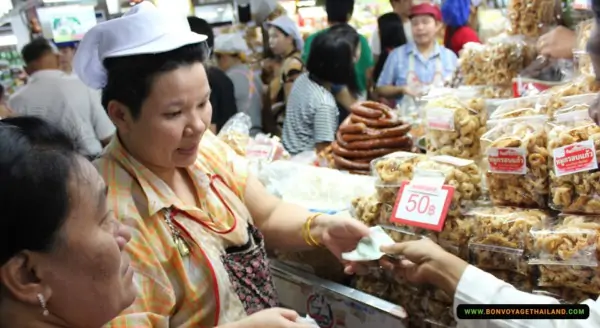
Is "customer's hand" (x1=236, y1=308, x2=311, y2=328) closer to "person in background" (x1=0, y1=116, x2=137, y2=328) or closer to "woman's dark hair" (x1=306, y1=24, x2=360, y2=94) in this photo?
"person in background" (x1=0, y1=116, x2=137, y2=328)

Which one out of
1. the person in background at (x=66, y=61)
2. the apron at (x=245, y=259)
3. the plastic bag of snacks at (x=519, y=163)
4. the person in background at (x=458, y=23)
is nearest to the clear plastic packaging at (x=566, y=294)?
the plastic bag of snacks at (x=519, y=163)

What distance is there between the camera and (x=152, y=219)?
1458 mm

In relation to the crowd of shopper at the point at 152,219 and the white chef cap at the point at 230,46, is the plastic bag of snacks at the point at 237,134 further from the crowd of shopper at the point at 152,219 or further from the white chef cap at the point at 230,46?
the white chef cap at the point at 230,46

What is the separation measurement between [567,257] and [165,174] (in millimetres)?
1039

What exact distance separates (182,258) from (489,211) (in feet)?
2.72

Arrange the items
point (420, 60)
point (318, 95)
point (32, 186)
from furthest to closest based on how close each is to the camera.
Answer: point (420, 60) → point (318, 95) → point (32, 186)

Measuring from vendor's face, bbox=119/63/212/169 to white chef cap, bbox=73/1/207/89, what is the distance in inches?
3.0

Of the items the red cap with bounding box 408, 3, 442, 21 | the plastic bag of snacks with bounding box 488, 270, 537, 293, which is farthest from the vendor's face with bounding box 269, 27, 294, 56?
the plastic bag of snacks with bounding box 488, 270, 537, 293

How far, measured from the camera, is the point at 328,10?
475 centimetres

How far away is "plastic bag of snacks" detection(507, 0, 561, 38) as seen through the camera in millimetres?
2303

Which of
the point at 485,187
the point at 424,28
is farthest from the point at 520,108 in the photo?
the point at 424,28

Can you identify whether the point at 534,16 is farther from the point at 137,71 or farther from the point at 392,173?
the point at 137,71

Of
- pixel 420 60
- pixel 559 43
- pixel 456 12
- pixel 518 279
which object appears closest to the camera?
pixel 518 279

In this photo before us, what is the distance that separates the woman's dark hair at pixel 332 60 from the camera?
378cm
